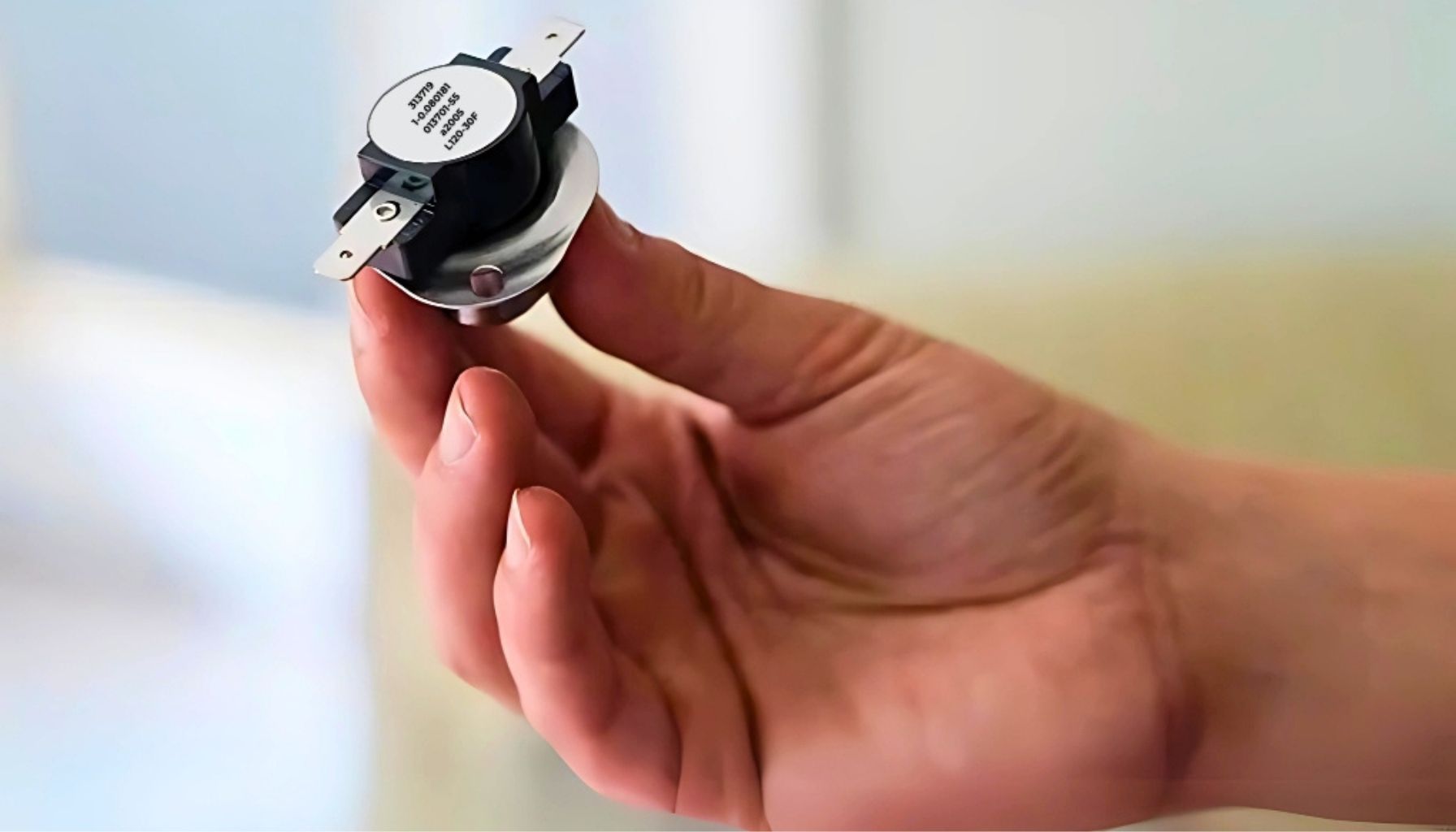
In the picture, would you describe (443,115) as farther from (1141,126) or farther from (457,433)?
(1141,126)

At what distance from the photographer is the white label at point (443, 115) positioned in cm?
36

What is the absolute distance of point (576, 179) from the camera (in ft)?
1.27

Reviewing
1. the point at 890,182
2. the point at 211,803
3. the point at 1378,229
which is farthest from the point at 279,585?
the point at 1378,229


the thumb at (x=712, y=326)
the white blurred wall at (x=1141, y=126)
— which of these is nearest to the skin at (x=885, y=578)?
the thumb at (x=712, y=326)

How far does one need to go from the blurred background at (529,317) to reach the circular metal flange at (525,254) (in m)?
0.08

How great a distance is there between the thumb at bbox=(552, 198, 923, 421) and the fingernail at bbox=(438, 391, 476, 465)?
2.0 inches

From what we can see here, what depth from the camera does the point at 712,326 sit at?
1.40 ft

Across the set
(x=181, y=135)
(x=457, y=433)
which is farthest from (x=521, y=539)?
(x=181, y=135)

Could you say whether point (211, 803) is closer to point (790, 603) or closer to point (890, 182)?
point (790, 603)

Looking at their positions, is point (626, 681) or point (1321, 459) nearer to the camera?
A: point (626, 681)

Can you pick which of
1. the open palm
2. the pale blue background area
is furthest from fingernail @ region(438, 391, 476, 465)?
the pale blue background area

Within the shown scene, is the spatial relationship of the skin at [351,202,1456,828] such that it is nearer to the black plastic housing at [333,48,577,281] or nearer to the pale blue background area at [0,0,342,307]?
the black plastic housing at [333,48,577,281]

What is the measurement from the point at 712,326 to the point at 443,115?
0.37 ft

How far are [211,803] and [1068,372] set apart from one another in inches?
15.4
